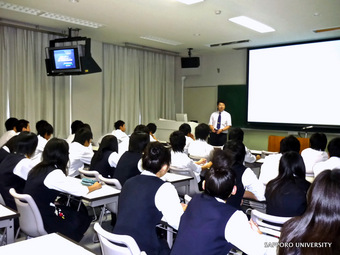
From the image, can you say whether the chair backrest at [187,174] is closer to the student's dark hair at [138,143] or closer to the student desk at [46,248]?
the student's dark hair at [138,143]

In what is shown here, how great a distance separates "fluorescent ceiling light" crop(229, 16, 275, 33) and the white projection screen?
163 centimetres

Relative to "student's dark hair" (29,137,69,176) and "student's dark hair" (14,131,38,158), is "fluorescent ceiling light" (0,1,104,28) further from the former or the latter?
"student's dark hair" (29,137,69,176)

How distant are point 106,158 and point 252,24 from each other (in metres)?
4.28

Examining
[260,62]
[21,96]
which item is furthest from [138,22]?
[260,62]

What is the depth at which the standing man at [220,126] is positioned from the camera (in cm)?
770

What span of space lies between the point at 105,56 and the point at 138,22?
8.01 feet

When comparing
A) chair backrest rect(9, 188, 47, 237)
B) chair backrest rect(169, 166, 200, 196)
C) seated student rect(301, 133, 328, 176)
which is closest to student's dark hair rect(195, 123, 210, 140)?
chair backrest rect(169, 166, 200, 196)

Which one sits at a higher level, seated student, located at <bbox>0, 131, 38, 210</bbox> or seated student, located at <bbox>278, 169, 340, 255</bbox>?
seated student, located at <bbox>278, 169, 340, 255</bbox>

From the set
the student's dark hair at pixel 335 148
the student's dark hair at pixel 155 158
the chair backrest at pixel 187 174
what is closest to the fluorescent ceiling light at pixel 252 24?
the student's dark hair at pixel 335 148

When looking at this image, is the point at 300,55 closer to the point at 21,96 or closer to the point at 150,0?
the point at 150,0

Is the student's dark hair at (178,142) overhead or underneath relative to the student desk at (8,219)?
overhead

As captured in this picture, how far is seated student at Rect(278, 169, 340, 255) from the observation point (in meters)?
1.12

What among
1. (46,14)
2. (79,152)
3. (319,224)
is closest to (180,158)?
(79,152)

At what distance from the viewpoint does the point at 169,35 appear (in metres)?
7.32
